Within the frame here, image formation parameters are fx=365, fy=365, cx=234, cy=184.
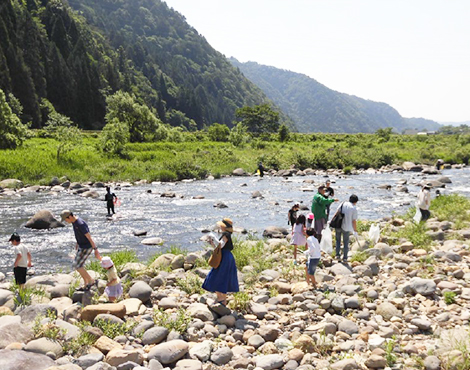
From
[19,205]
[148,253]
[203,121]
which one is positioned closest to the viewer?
[148,253]

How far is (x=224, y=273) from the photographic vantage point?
8.59 metres

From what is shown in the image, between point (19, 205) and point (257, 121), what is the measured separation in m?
85.8

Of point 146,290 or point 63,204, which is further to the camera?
point 63,204

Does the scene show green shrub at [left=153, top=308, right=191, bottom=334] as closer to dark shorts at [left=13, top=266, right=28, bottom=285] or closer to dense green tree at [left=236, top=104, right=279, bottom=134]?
dark shorts at [left=13, top=266, right=28, bottom=285]

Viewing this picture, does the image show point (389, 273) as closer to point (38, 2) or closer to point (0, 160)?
point (0, 160)

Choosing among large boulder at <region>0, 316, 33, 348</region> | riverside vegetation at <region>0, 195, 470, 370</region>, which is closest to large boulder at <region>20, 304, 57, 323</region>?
riverside vegetation at <region>0, 195, 470, 370</region>

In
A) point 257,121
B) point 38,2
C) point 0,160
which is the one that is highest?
point 38,2

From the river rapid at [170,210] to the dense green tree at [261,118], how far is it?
67661 mm

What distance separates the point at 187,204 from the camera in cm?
2741

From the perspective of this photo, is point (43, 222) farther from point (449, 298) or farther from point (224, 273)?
point (449, 298)

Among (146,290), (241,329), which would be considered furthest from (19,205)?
(241,329)

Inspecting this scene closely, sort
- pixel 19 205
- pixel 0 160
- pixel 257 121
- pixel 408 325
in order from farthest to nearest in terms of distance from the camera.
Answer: pixel 257 121
pixel 0 160
pixel 19 205
pixel 408 325

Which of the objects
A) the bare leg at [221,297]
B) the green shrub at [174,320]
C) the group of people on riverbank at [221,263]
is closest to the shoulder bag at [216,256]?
the group of people on riverbank at [221,263]

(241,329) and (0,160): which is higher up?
(0,160)
